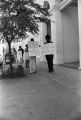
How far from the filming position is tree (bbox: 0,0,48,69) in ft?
26.7

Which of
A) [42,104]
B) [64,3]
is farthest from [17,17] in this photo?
[64,3]

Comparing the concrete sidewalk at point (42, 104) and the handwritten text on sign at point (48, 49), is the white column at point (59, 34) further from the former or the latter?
the concrete sidewalk at point (42, 104)

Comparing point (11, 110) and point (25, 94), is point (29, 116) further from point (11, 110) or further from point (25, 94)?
point (25, 94)

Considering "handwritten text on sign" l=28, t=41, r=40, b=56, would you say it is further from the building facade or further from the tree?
the building facade

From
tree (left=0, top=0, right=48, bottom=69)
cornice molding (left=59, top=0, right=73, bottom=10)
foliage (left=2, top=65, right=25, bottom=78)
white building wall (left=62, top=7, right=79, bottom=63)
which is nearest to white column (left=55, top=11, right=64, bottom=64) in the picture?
white building wall (left=62, top=7, right=79, bottom=63)

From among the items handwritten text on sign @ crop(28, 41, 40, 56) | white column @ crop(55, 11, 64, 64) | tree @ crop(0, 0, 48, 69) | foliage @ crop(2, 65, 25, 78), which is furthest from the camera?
white column @ crop(55, 11, 64, 64)

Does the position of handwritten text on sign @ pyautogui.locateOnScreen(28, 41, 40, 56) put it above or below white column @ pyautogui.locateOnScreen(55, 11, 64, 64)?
below

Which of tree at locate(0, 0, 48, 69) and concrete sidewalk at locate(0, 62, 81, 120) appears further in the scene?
tree at locate(0, 0, 48, 69)

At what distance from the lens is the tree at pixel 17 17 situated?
8.14 m

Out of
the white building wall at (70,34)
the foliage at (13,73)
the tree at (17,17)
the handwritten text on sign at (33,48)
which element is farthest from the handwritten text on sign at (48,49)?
the white building wall at (70,34)

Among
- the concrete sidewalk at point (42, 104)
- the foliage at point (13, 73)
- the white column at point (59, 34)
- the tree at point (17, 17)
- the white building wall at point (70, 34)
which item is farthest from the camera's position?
the white building wall at point (70, 34)

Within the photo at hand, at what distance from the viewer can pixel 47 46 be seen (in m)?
9.55

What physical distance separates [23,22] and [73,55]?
6812mm

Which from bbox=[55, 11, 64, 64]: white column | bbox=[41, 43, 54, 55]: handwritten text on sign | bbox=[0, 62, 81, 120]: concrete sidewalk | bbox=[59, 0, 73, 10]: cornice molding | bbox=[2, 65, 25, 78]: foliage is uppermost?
bbox=[59, 0, 73, 10]: cornice molding
